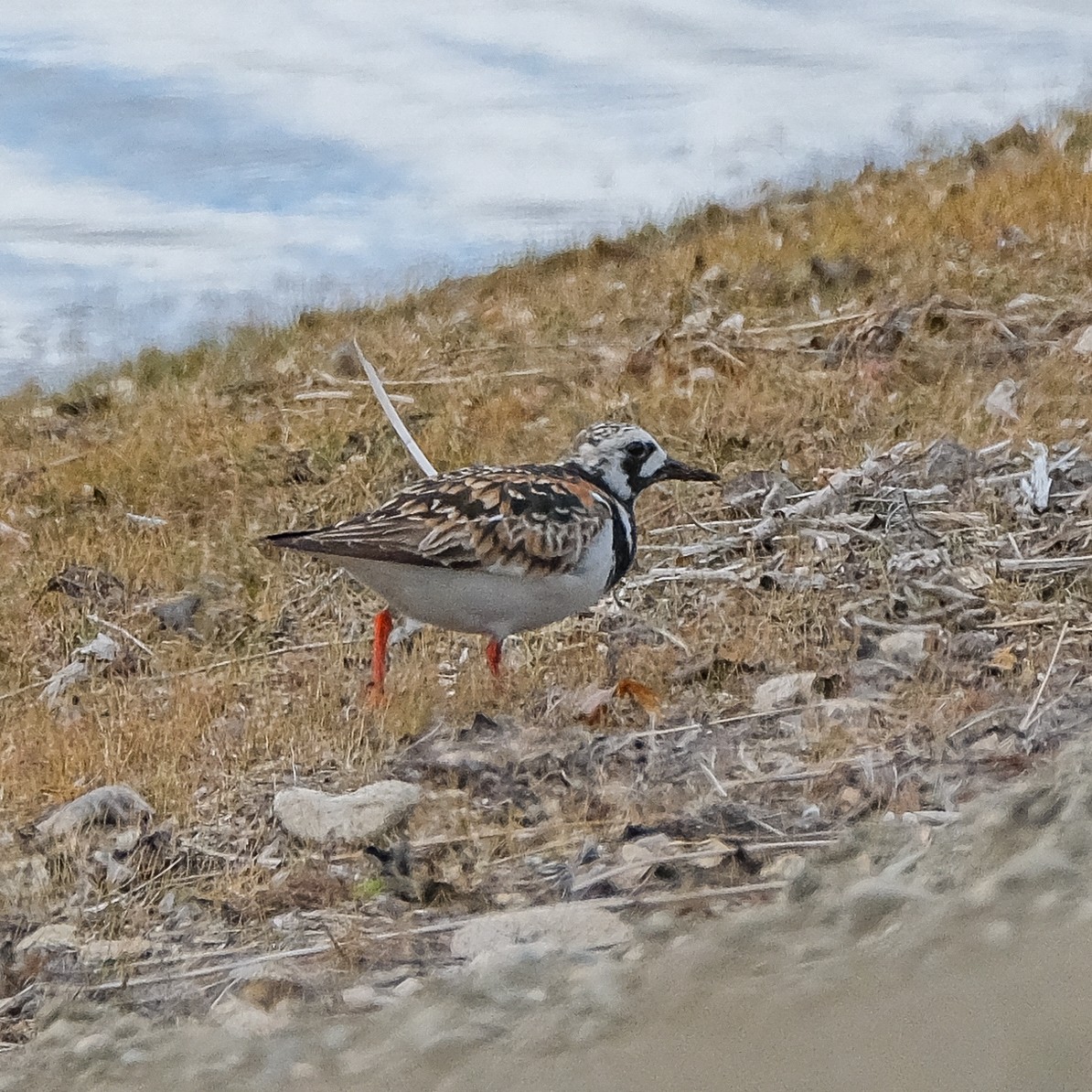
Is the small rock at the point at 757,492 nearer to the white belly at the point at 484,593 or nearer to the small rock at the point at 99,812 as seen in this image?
the white belly at the point at 484,593

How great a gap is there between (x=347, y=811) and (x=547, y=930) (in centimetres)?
99

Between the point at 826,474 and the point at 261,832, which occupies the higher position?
the point at 826,474

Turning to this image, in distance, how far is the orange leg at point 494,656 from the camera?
5.71 metres

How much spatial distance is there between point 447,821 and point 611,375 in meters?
3.62

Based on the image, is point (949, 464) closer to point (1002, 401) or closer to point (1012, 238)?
point (1002, 401)

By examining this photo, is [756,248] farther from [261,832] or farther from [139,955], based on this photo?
[139,955]

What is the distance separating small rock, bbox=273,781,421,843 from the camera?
473 cm

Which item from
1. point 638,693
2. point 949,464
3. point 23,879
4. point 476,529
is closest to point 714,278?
point 949,464

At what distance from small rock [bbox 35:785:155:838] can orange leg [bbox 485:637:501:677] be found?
49.7 inches

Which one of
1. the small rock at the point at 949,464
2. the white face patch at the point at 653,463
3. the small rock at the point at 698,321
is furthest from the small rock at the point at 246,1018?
the small rock at the point at 698,321

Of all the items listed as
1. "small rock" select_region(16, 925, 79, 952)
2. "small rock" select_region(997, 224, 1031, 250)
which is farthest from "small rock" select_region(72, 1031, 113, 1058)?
"small rock" select_region(997, 224, 1031, 250)

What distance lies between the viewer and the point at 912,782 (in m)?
4.43

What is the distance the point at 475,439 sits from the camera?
7551mm

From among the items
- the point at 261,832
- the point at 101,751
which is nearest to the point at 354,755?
the point at 261,832
